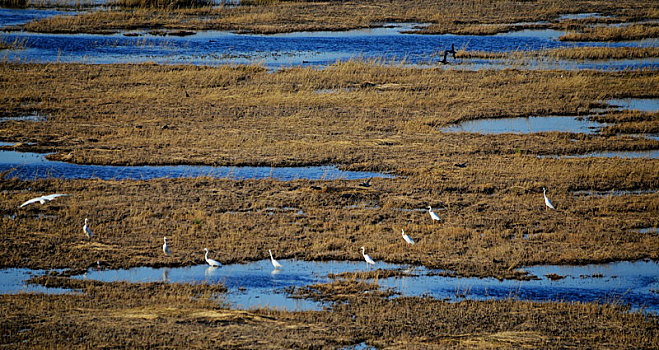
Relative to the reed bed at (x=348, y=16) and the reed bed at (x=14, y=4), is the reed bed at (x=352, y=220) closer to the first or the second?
the reed bed at (x=348, y=16)

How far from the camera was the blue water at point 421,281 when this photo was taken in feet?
59.4

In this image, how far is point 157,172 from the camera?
2775 cm

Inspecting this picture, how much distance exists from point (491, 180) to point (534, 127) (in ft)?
28.5

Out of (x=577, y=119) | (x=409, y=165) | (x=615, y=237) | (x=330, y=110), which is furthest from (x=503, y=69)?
(x=615, y=237)

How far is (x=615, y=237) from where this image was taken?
70.7 feet

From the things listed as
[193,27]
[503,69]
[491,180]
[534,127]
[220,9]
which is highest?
[220,9]

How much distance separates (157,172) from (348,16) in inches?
1439

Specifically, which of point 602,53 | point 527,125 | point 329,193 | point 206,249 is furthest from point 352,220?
point 602,53

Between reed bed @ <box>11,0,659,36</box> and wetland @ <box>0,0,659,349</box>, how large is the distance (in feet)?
16.7

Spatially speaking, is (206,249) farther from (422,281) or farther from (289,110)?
(289,110)

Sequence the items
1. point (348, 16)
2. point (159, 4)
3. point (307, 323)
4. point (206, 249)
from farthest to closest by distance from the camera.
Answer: point (159, 4), point (348, 16), point (206, 249), point (307, 323)

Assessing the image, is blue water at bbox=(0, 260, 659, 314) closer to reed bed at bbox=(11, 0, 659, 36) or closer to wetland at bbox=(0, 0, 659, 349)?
wetland at bbox=(0, 0, 659, 349)

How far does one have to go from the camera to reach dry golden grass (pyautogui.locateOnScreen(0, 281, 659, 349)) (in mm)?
15344

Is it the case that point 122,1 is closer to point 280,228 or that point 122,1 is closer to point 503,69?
point 503,69
